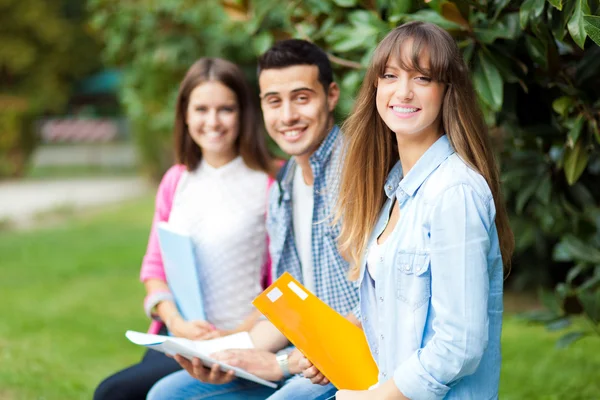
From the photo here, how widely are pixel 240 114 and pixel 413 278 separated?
1.45 m

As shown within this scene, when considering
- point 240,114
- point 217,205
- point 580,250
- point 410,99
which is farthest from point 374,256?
point 580,250

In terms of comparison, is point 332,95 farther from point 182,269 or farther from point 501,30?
point 182,269

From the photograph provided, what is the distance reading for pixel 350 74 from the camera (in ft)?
10.6

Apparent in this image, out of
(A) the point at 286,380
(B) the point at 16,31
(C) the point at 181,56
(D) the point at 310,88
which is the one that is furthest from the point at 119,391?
(B) the point at 16,31

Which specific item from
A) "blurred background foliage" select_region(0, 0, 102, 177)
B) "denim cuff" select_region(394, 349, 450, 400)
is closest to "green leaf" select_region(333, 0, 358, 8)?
"denim cuff" select_region(394, 349, 450, 400)

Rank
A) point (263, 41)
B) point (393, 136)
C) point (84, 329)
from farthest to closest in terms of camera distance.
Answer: point (84, 329)
point (263, 41)
point (393, 136)

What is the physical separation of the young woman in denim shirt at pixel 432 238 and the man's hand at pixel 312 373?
206 millimetres

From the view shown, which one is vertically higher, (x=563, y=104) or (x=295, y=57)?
(x=295, y=57)

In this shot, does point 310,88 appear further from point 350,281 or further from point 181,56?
point 181,56

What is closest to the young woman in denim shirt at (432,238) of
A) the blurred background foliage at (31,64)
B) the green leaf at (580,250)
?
the green leaf at (580,250)

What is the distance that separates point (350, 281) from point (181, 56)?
4512 mm

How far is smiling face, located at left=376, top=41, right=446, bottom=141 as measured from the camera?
6.53 feet

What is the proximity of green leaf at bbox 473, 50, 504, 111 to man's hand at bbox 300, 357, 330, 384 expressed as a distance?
0.96 meters

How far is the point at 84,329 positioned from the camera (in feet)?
20.6
